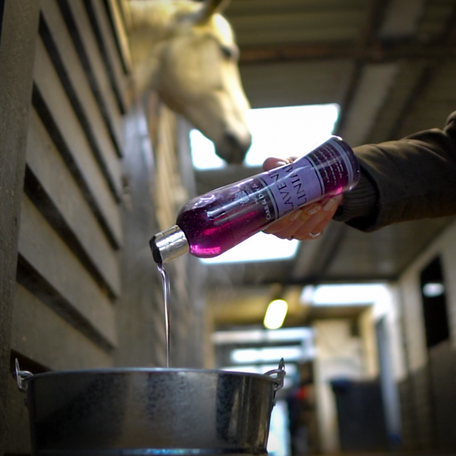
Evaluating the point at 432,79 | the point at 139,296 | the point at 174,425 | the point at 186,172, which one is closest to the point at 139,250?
the point at 139,296

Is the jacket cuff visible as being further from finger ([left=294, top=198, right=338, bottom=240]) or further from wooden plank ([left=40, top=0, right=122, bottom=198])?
wooden plank ([left=40, top=0, right=122, bottom=198])

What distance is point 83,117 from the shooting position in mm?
1771

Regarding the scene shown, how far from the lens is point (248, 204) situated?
3.13ft

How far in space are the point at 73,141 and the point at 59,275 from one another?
1.25 ft

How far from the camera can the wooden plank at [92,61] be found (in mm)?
1663

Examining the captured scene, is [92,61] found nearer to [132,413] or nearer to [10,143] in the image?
[10,143]

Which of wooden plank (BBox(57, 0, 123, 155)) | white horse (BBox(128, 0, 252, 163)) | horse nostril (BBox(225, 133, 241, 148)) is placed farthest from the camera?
horse nostril (BBox(225, 133, 241, 148))

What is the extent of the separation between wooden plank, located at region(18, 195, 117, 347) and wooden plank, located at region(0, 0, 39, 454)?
251mm

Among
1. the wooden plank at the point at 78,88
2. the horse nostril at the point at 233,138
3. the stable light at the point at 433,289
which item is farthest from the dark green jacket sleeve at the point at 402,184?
the stable light at the point at 433,289

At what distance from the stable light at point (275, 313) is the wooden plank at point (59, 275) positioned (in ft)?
29.2

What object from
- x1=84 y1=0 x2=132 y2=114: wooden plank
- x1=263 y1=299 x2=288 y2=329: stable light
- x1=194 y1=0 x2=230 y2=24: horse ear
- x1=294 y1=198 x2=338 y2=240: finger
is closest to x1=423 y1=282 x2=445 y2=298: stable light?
x1=263 y1=299 x2=288 y2=329: stable light

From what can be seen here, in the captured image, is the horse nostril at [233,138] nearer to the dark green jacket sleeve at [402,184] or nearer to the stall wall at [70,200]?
the stall wall at [70,200]

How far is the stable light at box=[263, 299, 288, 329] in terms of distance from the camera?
11048 mm

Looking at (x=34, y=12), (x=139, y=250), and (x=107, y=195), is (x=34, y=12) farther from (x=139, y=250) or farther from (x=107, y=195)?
(x=139, y=250)
